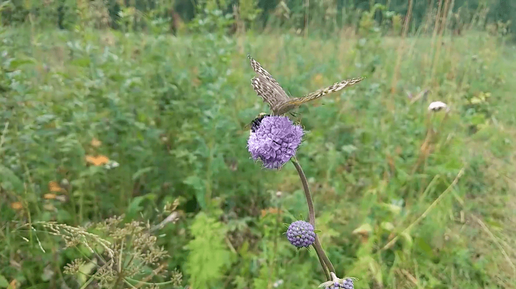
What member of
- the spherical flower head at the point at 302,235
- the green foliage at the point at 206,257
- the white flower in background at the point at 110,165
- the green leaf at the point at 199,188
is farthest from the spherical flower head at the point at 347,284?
the white flower in background at the point at 110,165

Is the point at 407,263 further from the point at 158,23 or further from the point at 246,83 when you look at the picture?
the point at 158,23

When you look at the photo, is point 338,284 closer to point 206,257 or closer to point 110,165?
point 206,257

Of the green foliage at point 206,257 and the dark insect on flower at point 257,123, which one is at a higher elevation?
the dark insect on flower at point 257,123

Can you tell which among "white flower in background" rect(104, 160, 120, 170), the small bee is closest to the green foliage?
"white flower in background" rect(104, 160, 120, 170)

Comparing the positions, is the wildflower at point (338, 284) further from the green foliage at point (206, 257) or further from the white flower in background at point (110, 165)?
the white flower in background at point (110, 165)

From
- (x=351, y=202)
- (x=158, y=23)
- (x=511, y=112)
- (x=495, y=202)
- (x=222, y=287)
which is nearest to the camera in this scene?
(x=222, y=287)

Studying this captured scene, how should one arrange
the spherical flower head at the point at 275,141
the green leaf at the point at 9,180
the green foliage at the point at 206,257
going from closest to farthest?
the spherical flower head at the point at 275,141 < the green foliage at the point at 206,257 < the green leaf at the point at 9,180

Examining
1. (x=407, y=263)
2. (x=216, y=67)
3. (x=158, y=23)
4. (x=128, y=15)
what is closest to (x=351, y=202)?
(x=407, y=263)
